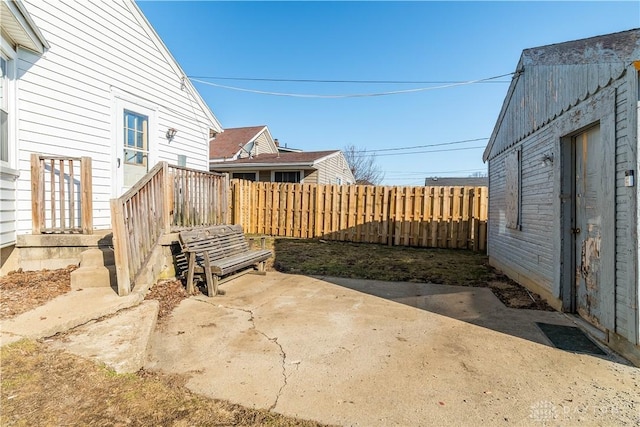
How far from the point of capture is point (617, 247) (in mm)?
3150

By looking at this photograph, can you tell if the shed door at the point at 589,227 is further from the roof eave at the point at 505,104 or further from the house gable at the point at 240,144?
the house gable at the point at 240,144

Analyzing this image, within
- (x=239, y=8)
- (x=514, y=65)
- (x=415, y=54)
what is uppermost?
(x=239, y=8)

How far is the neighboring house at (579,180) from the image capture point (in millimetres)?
3012

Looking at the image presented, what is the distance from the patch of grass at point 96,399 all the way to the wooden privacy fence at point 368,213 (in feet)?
29.3

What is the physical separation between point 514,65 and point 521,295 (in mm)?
4101

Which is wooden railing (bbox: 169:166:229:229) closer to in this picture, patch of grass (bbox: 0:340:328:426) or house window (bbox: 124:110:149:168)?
house window (bbox: 124:110:149:168)

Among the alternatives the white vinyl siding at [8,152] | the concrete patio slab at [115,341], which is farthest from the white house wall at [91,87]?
the concrete patio slab at [115,341]

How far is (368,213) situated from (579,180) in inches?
278

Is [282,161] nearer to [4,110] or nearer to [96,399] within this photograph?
[4,110]

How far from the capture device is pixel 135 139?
7.02 m

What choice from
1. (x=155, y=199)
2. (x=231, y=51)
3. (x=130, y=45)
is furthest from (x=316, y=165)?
(x=155, y=199)

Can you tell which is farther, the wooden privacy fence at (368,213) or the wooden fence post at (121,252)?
the wooden privacy fence at (368,213)

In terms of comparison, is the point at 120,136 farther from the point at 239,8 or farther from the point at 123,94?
the point at 239,8

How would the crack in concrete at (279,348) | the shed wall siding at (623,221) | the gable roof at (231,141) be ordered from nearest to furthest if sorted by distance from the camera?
1. the crack in concrete at (279,348)
2. the shed wall siding at (623,221)
3. the gable roof at (231,141)
